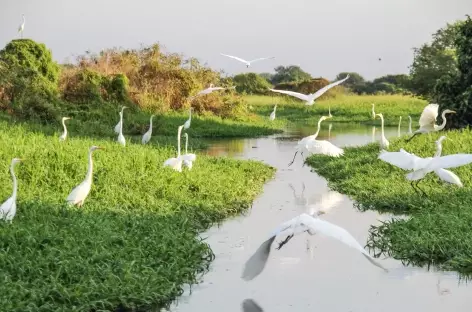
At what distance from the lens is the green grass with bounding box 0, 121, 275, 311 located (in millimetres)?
6129

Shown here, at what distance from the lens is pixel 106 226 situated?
26.1 ft

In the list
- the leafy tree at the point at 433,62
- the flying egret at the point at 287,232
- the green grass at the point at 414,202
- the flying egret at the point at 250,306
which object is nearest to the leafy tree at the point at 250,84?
the leafy tree at the point at 433,62

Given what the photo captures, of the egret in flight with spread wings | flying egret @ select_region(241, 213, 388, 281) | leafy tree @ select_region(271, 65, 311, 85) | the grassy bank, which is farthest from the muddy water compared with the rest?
leafy tree @ select_region(271, 65, 311, 85)

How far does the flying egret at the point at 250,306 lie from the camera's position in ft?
20.7

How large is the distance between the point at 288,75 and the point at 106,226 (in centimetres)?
5881

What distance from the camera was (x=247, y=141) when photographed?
2288cm

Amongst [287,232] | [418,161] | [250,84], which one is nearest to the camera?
[287,232]

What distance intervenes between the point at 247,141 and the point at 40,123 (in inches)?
267

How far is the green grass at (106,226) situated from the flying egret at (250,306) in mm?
610

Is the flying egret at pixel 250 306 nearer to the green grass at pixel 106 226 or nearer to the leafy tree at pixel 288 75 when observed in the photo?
the green grass at pixel 106 226

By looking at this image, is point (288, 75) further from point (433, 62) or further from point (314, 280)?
point (314, 280)

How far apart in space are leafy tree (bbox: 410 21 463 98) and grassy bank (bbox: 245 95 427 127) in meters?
1.18

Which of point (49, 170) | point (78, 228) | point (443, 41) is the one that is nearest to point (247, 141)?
point (49, 170)

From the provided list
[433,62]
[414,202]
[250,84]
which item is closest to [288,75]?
[250,84]
